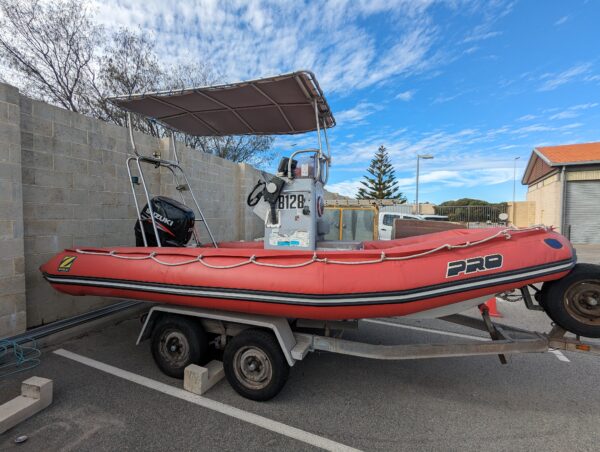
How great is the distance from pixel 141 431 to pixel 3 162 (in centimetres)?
306

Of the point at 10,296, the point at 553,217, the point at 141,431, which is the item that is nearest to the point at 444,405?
the point at 141,431

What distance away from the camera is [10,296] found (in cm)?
337

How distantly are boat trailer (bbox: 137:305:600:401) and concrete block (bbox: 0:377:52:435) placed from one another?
800 mm

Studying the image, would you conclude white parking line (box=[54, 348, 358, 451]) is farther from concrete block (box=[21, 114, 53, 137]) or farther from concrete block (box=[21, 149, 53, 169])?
concrete block (box=[21, 114, 53, 137])

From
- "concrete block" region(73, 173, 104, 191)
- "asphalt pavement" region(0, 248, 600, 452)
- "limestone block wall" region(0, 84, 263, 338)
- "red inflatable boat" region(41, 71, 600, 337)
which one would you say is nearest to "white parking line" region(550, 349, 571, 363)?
"asphalt pavement" region(0, 248, 600, 452)

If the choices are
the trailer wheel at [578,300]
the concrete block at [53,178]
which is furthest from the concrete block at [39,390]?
the trailer wheel at [578,300]

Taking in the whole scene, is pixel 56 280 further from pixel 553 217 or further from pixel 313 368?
pixel 553 217

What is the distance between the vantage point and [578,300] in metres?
2.21

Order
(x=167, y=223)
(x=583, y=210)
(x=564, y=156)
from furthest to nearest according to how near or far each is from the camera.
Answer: (x=564, y=156) → (x=583, y=210) → (x=167, y=223)

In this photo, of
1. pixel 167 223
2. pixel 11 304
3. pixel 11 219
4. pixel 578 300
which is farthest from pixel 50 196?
pixel 578 300

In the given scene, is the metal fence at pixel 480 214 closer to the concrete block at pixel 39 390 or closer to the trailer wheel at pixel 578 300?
the trailer wheel at pixel 578 300

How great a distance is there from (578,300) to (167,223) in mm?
3777

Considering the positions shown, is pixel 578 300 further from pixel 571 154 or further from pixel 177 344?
pixel 571 154

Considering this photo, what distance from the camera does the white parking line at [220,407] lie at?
2.09 metres
